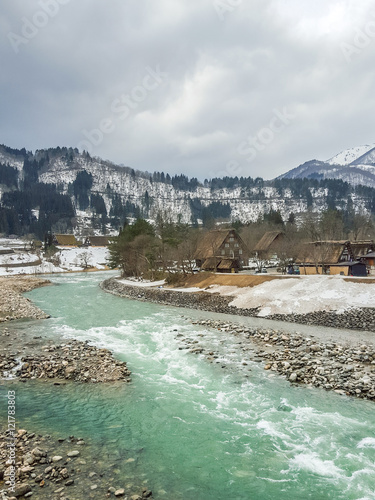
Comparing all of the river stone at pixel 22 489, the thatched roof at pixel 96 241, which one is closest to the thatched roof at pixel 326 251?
the river stone at pixel 22 489

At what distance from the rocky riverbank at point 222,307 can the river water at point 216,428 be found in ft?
35.6

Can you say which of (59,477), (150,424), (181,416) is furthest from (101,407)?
(59,477)

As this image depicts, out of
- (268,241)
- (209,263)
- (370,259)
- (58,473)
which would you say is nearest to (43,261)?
(209,263)

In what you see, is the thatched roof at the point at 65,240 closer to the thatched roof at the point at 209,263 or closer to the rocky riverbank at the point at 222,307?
the rocky riverbank at the point at 222,307

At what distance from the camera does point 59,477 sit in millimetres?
7176

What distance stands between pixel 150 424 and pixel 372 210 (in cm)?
19146

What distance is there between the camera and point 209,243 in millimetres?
58719

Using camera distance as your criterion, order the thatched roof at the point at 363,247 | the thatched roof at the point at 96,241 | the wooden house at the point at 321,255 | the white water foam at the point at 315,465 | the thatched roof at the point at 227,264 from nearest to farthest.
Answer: the white water foam at the point at 315,465 → the wooden house at the point at 321,255 → the thatched roof at the point at 227,264 → the thatched roof at the point at 363,247 → the thatched roof at the point at 96,241

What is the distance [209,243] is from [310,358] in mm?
43810

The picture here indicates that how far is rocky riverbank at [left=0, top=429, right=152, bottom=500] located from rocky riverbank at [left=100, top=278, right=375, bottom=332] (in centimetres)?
Result: 1944

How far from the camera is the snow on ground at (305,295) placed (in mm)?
25906

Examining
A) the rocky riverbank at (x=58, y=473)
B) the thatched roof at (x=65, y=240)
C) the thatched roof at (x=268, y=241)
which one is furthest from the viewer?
the thatched roof at (x=65, y=240)

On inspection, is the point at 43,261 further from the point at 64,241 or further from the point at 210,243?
the point at 210,243

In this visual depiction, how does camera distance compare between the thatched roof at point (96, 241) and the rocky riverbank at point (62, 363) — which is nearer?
the rocky riverbank at point (62, 363)
